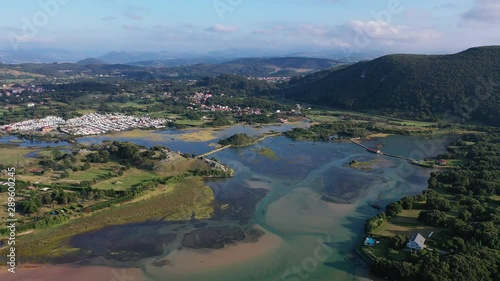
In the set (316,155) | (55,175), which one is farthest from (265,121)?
(55,175)

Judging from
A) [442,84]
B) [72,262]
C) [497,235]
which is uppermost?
[442,84]

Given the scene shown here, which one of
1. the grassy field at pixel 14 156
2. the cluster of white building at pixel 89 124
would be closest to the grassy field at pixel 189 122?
the cluster of white building at pixel 89 124

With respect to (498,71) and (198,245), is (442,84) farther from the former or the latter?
(198,245)

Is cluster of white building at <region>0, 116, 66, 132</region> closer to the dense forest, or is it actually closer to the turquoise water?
the turquoise water

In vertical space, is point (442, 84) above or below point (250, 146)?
above

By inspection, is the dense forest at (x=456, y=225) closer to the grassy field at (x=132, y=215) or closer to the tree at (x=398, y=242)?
the tree at (x=398, y=242)

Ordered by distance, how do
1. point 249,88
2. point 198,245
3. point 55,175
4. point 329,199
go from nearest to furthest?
point 198,245 < point 329,199 < point 55,175 < point 249,88
